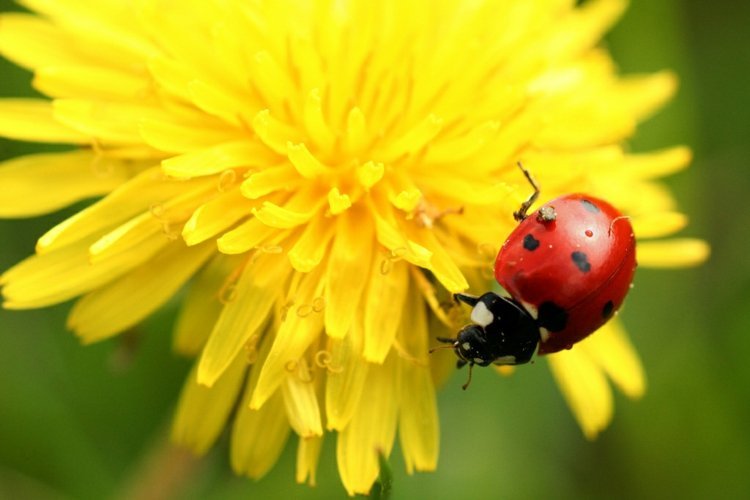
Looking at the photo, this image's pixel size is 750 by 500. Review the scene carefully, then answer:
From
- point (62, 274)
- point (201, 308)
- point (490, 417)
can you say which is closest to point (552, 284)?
point (201, 308)

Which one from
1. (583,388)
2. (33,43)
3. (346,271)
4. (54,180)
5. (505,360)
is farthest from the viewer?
(583,388)

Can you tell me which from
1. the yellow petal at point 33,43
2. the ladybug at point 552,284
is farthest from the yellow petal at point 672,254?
the yellow petal at point 33,43

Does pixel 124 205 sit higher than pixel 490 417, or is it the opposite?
pixel 124 205

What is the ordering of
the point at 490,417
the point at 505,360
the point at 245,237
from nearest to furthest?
the point at 245,237 → the point at 505,360 → the point at 490,417

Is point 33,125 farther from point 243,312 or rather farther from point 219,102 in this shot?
point 243,312

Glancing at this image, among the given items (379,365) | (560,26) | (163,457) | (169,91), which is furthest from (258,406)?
(560,26)

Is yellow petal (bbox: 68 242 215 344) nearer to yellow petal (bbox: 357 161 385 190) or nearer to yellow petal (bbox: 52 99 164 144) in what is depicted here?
yellow petal (bbox: 52 99 164 144)
